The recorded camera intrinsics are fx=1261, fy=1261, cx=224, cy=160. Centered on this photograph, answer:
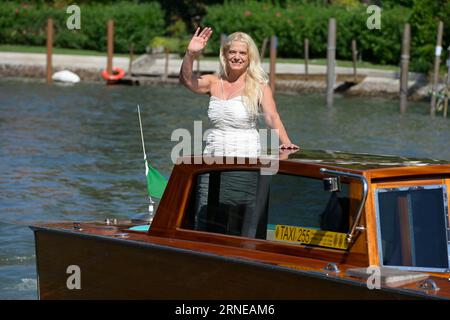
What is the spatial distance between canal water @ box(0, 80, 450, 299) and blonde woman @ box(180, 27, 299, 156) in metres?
2.81

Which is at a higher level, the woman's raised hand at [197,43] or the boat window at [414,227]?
the woman's raised hand at [197,43]

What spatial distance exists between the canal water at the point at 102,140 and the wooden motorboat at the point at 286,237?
2760 millimetres

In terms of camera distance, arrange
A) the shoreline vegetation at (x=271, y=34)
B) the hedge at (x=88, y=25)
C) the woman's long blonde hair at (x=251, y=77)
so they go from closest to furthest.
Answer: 1. the woman's long blonde hair at (x=251, y=77)
2. the shoreline vegetation at (x=271, y=34)
3. the hedge at (x=88, y=25)

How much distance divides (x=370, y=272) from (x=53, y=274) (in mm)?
2362

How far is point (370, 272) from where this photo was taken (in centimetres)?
627

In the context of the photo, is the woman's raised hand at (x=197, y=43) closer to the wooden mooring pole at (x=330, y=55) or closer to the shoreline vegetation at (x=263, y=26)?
the wooden mooring pole at (x=330, y=55)

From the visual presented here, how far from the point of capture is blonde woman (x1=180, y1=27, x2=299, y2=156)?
7.76 meters

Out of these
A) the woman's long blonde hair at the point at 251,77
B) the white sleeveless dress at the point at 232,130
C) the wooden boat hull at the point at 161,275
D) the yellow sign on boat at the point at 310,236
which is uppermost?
the woman's long blonde hair at the point at 251,77

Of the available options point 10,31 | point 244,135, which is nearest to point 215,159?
point 244,135

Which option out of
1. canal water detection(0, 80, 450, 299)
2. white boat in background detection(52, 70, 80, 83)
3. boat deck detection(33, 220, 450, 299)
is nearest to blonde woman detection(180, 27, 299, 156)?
boat deck detection(33, 220, 450, 299)

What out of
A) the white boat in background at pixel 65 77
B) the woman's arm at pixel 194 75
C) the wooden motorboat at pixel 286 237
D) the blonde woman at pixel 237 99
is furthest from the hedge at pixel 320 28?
the wooden motorboat at pixel 286 237

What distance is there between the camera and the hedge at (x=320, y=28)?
4234 cm

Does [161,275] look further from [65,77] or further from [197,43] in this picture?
[65,77]

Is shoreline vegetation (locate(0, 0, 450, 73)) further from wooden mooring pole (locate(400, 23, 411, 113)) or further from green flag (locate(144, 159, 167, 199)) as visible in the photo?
green flag (locate(144, 159, 167, 199))
